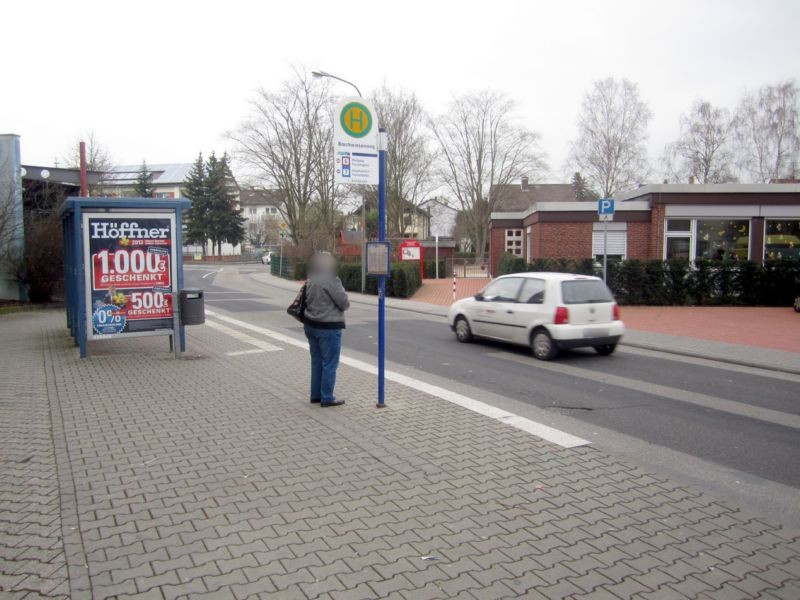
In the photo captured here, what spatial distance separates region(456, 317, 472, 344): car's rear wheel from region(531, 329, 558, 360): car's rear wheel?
1.95m

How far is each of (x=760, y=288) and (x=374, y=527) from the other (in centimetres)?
1996

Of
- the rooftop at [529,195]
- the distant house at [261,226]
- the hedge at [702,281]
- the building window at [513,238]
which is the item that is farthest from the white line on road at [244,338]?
the distant house at [261,226]

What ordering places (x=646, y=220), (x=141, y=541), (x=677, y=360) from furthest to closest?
(x=646, y=220), (x=677, y=360), (x=141, y=541)

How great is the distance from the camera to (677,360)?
1147 cm

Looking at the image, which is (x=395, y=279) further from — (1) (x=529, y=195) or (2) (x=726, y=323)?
(1) (x=529, y=195)

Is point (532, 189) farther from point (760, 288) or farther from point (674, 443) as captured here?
point (674, 443)

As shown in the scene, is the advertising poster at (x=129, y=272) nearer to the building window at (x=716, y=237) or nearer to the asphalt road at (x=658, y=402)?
the asphalt road at (x=658, y=402)

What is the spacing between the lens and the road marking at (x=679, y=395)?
7.32 m

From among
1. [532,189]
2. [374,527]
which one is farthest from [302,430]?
[532,189]

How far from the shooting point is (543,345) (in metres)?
11.2

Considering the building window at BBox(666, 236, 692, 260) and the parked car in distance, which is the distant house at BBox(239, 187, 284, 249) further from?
the parked car in distance

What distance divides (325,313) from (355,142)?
1852 mm

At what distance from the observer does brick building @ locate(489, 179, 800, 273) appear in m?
23.8

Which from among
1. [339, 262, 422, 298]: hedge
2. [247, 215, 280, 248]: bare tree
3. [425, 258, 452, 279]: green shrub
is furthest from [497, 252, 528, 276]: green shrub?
[247, 215, 280, 248]: bare tree
